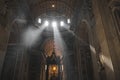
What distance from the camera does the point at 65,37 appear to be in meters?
16.2

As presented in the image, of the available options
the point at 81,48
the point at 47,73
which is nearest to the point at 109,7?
→ the point at 81,48

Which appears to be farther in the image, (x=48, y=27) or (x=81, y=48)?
(x=48, y=27)

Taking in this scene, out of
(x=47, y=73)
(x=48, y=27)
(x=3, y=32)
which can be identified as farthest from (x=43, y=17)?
(x=47, y=73)

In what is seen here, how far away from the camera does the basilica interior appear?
15.7 feet

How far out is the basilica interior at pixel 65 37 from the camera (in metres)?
A: 4.79

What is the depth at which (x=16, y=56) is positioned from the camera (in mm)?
10156

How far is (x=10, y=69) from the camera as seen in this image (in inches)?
383

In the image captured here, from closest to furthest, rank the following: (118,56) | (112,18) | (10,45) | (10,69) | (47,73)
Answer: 1. (118,56)
2. (112,18)
3. (10,69)
4. (10,45)
5. (47,73)

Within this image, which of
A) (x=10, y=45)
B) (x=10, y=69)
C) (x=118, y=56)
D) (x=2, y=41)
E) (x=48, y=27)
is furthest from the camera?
(x=48, y=27)

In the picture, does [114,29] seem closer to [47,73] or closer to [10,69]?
[10,69]

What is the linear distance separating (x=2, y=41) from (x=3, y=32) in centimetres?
53

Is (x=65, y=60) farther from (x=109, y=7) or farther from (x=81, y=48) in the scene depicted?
(x=109, y=7)

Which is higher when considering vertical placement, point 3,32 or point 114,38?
point 3,32

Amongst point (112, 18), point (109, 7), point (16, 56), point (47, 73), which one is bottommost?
point (47, 73)
